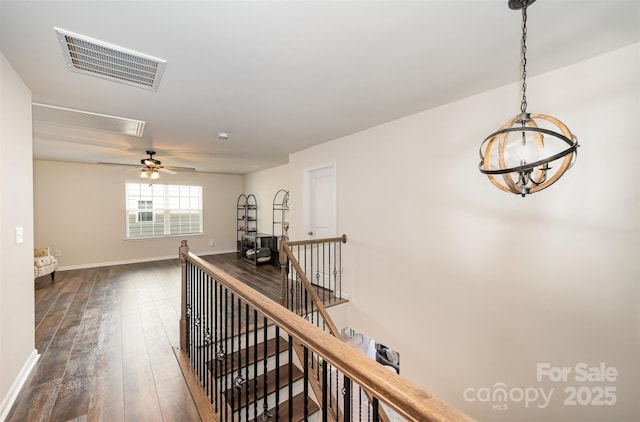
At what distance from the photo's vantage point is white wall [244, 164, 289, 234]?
21.1ft

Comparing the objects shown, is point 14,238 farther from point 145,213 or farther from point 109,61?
point 145,213

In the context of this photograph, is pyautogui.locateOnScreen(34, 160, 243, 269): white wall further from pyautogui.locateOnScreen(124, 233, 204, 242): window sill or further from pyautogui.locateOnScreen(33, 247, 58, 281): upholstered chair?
pyautogui.locateOnScreen(33, 247, 58, 281): upholstered chair

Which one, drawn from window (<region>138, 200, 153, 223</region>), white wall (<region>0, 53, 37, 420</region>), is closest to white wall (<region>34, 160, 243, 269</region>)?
window (<region>138, 200, 153, 223</region>)

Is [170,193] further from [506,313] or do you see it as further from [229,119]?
[506,313]

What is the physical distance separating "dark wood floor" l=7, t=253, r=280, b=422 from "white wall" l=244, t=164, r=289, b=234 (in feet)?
8.10

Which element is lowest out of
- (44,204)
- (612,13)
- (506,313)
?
(506,313)

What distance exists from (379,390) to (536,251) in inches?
86.7

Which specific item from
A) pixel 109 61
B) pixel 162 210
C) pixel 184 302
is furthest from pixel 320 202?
pixel 162 210

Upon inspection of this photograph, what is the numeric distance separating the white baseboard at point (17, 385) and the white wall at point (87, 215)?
458cm

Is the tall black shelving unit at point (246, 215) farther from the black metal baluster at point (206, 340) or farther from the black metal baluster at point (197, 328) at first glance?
the black metal baluster at point (206, 340)

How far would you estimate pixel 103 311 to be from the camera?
3.54 metres

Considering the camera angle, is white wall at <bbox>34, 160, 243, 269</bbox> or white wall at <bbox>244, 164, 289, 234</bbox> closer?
white wall at <bbox>34, 160, 243, 269</bbox>

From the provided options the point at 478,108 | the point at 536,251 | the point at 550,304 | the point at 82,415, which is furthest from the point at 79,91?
the point at 550,304

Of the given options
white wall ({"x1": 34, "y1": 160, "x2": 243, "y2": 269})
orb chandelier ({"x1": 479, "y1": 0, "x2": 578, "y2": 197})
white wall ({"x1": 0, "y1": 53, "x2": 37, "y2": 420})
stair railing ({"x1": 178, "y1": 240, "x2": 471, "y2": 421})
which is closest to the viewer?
stair railing ({"x1": 178, "y1": 240, "x2": 471, "y2": 421})
